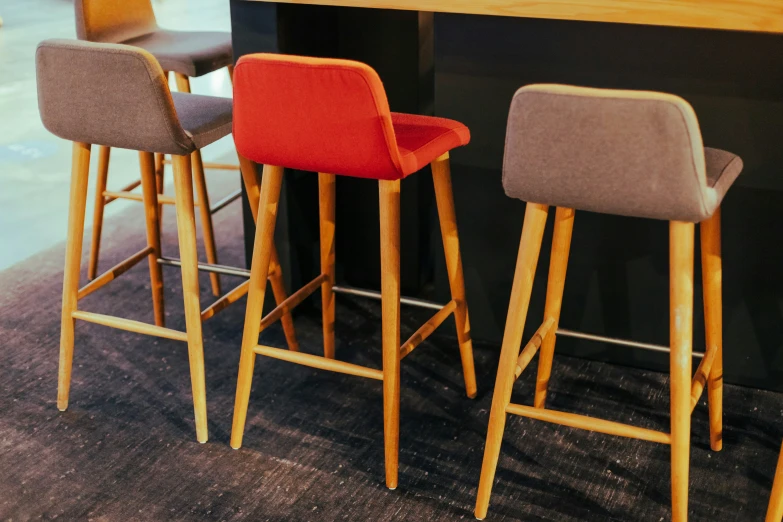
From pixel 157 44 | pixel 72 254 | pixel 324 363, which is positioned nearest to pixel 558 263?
pixel 324 363

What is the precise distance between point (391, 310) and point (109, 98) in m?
0.81

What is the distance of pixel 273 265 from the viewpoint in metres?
2.70

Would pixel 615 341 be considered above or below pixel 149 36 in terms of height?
below

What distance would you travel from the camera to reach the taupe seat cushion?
2.16 meters

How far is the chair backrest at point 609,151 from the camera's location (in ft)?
5.65

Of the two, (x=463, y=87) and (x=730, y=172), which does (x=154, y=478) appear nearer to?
(x=463, y=87)

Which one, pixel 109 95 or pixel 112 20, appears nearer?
pixel 109 95

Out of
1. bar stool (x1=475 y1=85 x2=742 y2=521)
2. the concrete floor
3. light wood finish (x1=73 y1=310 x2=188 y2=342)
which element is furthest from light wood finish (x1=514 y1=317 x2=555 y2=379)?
the concrete floor

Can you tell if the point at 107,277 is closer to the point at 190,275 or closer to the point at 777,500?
the point at 190,275

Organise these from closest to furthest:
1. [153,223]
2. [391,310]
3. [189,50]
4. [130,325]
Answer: [391,310] < [130,325] < [153,223] < [189,50]

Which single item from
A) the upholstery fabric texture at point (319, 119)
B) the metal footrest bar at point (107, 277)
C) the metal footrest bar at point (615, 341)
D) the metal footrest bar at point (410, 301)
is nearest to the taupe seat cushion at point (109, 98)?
the upholstery fabric texture at point (319, 119)

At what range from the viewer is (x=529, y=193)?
6.30ft

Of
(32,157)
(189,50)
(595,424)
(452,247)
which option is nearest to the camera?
(595,424)

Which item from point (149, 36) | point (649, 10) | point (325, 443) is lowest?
point (325, 443)
